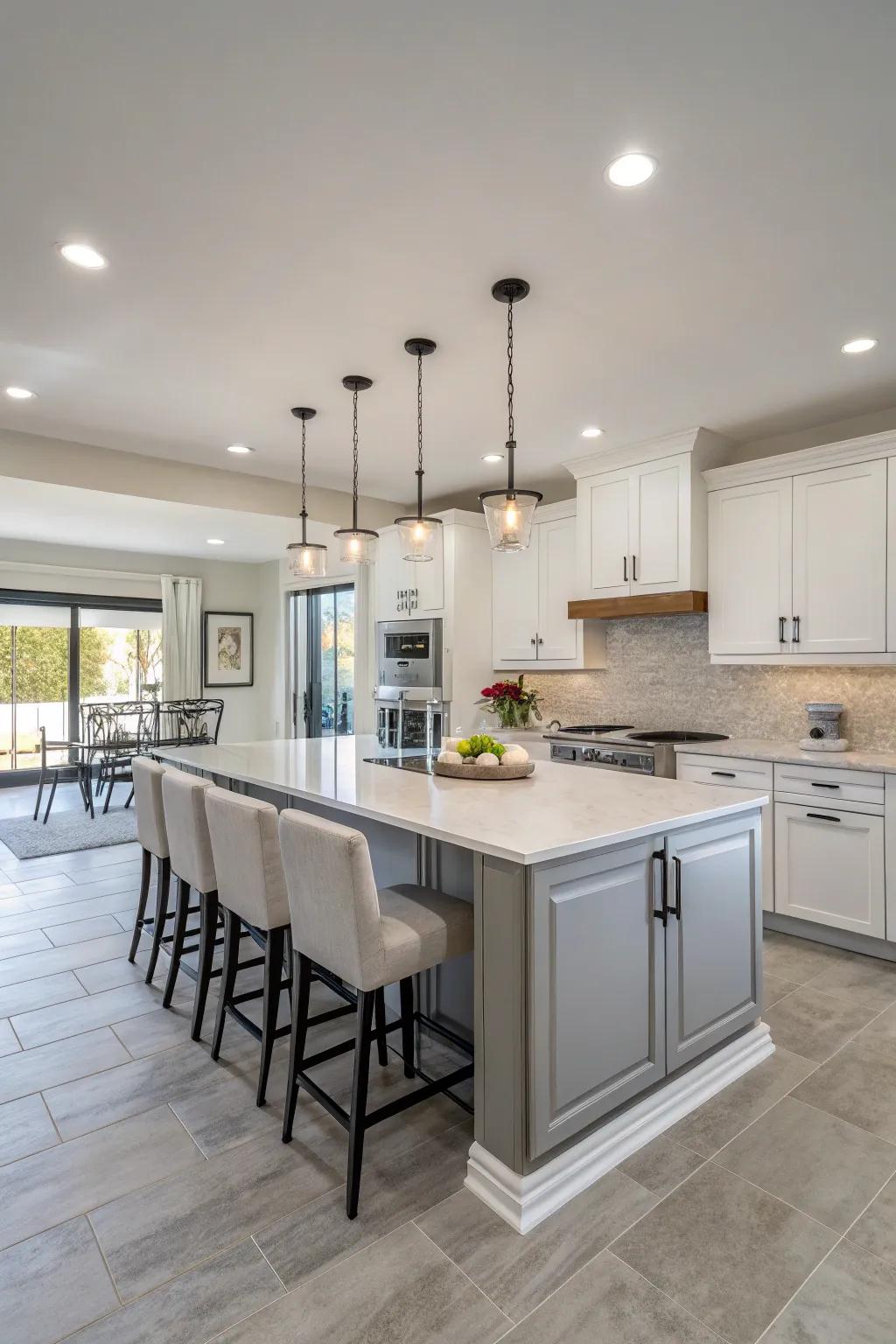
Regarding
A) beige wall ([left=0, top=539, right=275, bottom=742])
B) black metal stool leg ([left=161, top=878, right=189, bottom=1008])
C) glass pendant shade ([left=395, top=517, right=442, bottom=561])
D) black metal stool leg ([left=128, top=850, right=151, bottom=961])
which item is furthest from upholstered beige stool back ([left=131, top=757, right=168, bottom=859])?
beige wall ([left=0, top=539, right=275, bottom=742])

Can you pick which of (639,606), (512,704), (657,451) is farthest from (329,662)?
(657,451)

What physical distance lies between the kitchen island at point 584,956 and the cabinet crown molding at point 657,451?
2.31 metres

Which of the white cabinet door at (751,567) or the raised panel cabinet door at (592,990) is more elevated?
the white cabinet door at (751,567)

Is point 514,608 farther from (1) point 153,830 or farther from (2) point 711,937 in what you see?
(2) point 711,937

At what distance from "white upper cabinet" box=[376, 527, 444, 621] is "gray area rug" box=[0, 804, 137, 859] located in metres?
2.58

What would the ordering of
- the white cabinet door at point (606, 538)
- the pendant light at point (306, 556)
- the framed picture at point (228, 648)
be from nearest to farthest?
1. the pendant light at point (306, 556)
2. the white cabinet door at point (606, 538)
3. the framed picture at point (228, 648)

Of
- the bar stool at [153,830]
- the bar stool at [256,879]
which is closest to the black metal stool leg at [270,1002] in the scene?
the bar stool at [256,879]

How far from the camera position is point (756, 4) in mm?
1437

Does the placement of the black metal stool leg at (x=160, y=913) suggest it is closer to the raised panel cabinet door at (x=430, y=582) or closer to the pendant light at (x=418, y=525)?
the pendant light at (x=418, y=525)

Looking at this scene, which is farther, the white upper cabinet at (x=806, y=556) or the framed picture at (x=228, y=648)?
the framed picture at (x=228, y=648)

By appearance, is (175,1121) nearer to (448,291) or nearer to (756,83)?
(448,291)

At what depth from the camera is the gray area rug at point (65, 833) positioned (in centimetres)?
522

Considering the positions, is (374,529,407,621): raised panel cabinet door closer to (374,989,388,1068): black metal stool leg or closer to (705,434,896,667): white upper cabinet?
(705,434,896,667): white upper cabinet

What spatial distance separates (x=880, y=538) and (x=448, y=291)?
2403 millimetres
